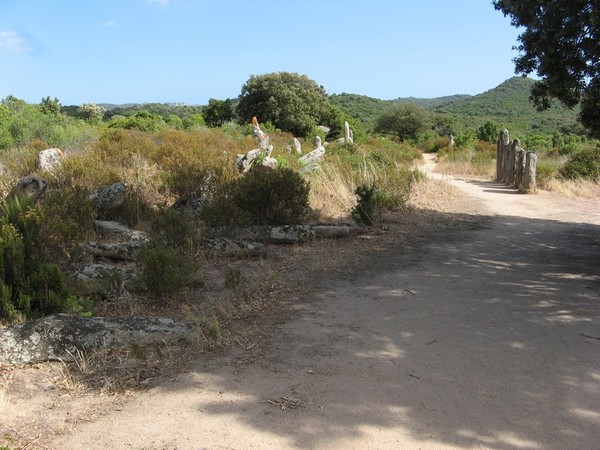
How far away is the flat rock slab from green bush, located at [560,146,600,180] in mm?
14318

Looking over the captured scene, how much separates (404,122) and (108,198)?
45.3 metres

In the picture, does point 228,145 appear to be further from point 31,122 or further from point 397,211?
point 397,211

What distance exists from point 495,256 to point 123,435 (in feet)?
18.1

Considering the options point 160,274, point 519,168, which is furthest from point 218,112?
point 160,274

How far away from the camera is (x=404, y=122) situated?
163 ft

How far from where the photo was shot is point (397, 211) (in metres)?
9.52

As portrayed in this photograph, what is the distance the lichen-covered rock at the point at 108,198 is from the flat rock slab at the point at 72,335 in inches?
153

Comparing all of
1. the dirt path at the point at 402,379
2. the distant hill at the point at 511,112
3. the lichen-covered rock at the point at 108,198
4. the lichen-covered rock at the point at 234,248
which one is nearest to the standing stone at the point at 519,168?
the dirt path at the point at 402,379

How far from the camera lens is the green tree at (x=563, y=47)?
5.48 metres

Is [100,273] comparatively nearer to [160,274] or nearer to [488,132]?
[160,274]

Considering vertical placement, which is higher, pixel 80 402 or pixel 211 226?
pixel 211 226

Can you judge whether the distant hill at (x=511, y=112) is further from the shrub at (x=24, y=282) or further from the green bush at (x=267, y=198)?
the shrub at (x=24, y=282)

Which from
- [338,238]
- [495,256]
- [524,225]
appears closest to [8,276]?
[338,238]

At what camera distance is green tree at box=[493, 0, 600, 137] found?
5484 mm
